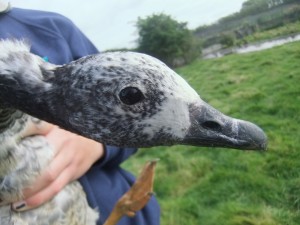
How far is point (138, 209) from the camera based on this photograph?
1577 millimetres

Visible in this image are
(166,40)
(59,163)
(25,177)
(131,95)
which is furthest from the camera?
(166,40)

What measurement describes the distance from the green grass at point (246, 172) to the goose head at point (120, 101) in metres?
1.64

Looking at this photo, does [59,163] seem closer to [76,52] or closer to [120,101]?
[76,52]

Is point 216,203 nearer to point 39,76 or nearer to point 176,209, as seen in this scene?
point 176,209

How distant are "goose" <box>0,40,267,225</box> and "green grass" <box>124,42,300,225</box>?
163 centimetres

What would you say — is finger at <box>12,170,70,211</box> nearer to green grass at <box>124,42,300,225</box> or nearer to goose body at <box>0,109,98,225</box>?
goose body at <box>0,109,98,225</box>

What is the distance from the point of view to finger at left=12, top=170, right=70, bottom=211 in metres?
1.26

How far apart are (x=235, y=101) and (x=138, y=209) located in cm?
331

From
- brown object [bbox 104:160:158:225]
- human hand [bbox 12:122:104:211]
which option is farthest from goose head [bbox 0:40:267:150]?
brown object [bbox 104:160:158:225]

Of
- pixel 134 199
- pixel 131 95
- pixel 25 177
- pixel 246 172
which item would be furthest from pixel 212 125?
pixel 246 172

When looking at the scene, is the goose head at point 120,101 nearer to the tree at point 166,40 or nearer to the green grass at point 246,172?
the green grass at point 246,172

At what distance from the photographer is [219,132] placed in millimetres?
965

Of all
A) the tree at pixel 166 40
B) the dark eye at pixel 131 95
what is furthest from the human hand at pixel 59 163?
the tree at pixel 166 40

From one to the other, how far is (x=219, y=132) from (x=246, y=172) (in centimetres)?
216
